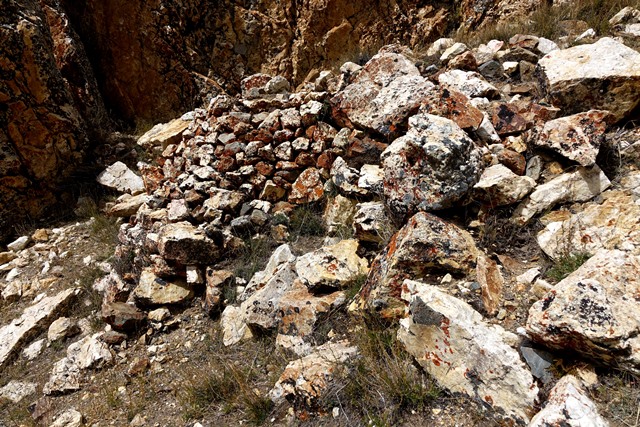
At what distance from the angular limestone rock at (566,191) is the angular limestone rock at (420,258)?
453 mm

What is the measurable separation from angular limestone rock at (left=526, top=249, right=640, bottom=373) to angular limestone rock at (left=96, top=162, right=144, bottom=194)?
5.06 metres

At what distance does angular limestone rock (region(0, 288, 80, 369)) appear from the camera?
3.62 m

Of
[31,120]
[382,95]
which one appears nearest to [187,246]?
[382,95]

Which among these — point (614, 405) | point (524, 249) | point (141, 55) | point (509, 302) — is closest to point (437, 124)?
point (524, 249)

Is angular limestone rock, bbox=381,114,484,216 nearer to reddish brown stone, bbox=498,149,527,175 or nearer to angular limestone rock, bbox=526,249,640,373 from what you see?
reddish brown stone, bbox=498,149,527,175

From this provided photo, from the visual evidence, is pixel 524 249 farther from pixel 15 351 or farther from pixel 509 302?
pixel 15 351

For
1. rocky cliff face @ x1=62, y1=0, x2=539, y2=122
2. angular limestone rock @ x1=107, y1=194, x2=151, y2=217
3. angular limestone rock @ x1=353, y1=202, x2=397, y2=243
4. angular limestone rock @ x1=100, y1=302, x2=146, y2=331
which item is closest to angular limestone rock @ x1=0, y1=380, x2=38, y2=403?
angular limestone rock @ x1=100, y1=302, x2=146, y2=331

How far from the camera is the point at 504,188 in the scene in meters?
2.58

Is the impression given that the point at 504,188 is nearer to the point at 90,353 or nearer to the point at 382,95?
the point at 382,95

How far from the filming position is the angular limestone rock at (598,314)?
1585 millimetres

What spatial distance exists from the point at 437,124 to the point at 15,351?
14.0 ft

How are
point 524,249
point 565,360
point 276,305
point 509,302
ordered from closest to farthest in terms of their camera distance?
A: point 565,360
point 509,302
point 524,249
point 276,305

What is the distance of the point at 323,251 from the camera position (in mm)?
3127

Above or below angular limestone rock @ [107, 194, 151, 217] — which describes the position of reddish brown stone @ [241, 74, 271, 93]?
above
